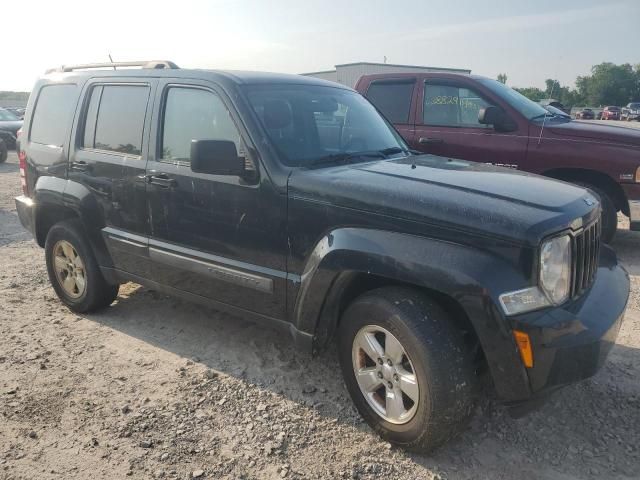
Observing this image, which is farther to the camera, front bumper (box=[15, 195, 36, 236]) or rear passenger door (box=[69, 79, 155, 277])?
front bumper (box=[15, 195, 36, 236])

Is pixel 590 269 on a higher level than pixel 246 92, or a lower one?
lower

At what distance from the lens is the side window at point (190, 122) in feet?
11.0

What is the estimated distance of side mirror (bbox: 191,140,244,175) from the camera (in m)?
2.94

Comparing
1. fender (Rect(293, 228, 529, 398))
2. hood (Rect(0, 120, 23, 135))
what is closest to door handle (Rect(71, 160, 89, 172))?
fender (Rect(293, 228, 529, 398))

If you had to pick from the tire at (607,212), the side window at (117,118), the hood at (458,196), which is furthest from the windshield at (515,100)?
the side window at (117,118)

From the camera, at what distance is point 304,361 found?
367 centimetres

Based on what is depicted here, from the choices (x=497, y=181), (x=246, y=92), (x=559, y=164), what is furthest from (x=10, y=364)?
(x=559, y=164)

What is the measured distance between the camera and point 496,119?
6039 millimetres

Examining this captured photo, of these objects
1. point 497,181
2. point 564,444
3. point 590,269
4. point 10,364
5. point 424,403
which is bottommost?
point 10,364

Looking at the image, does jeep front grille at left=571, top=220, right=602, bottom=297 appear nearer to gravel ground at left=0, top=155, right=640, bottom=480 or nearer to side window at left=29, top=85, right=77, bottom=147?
Result: gravel ground at left=0, top=155, right=640, bottom=480

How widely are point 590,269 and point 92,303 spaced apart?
12.1 feet

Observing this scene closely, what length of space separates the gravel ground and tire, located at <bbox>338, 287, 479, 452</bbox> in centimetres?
19

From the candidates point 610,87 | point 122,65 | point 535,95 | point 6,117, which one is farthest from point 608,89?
point 122,65

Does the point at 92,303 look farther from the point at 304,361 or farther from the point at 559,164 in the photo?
the point at 559,164
